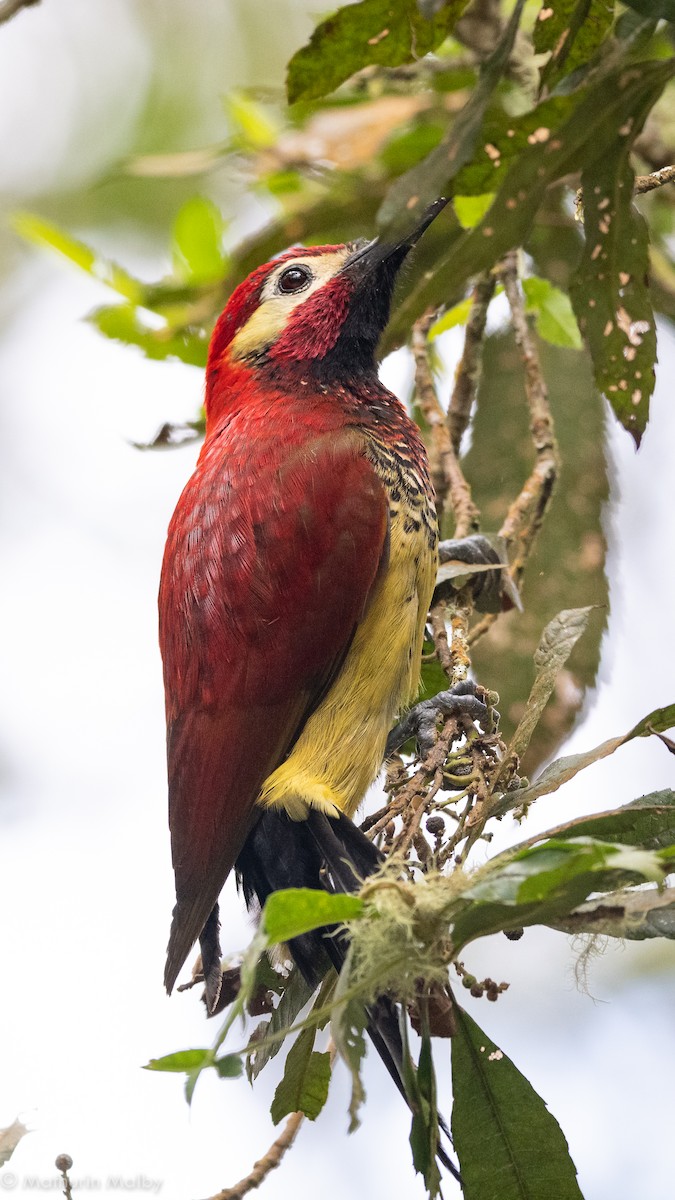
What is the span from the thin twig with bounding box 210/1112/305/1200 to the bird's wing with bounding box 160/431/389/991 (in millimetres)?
443

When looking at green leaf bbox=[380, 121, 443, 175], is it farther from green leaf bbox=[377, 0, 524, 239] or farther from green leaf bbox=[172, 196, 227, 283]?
green leaf bbox=[377, 0, 524, 239]

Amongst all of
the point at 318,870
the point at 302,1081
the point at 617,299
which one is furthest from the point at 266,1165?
the point at 617,299

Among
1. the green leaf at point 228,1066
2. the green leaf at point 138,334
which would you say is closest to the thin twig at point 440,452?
the green leaf at point 138,334

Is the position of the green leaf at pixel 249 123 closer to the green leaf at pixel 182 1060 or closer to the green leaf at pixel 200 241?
the green leaf at pixel 200 241

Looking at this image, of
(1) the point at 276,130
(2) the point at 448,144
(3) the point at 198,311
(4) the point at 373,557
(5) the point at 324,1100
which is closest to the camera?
(2) the point at 448,144

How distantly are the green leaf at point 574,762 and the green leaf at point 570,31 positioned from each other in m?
1.03

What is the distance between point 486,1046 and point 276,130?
2.78 meters

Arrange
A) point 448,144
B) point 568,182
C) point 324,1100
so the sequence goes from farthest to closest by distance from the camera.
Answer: point 568,182 → point 324,1100 → point 448,144

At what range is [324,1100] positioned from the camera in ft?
6.86

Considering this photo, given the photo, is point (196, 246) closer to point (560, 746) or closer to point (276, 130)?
point (276, 130)

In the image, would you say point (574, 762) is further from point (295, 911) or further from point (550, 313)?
point (550, 313)

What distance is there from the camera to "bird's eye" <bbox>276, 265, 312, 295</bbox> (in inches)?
129

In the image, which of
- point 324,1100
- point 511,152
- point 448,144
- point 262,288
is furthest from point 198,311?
point 324,1100

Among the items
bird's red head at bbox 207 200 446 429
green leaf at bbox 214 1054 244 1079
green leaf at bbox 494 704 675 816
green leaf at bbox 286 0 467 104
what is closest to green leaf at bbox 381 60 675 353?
green leaf at bbox 286 0 467 104
